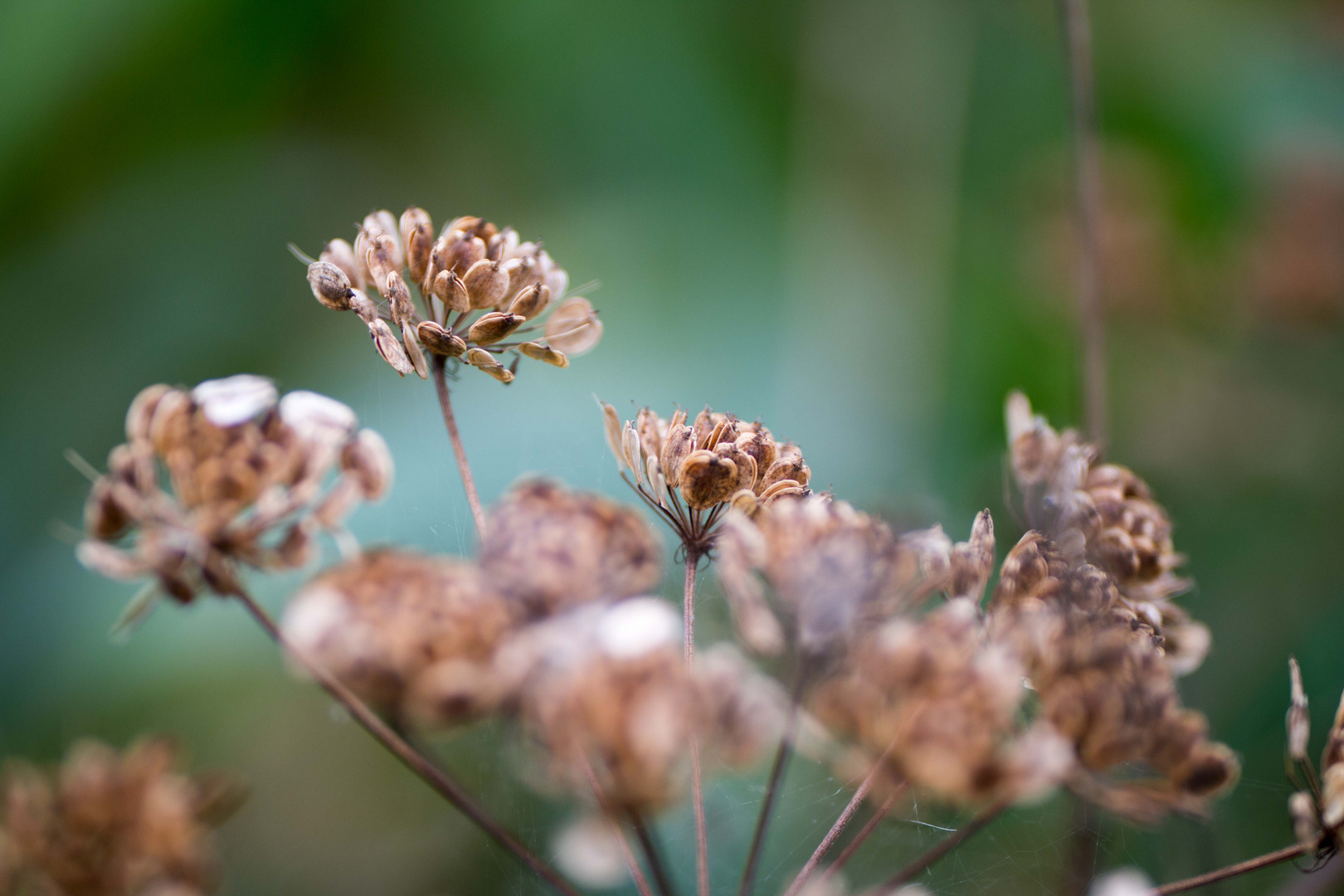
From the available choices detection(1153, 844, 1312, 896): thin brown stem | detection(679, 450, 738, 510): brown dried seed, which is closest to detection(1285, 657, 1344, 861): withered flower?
detection(1153, 844, 1312, 896): thin brown stem

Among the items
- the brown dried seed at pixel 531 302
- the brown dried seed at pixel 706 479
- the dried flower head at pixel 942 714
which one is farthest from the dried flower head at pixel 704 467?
the dried flower head at pixel 942 714

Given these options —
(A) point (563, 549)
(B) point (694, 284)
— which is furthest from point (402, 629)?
(B) point (694, 284)

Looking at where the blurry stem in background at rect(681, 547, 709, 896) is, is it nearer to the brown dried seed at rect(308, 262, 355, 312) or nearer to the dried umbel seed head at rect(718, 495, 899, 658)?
the dried umbel seed head at rect(718, 495, 899, 658)

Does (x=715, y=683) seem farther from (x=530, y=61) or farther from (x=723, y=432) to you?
(x=530, y=61)

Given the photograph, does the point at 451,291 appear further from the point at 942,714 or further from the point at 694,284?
the point at 694,284

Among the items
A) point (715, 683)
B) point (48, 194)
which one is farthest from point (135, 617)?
point (48, 194)
